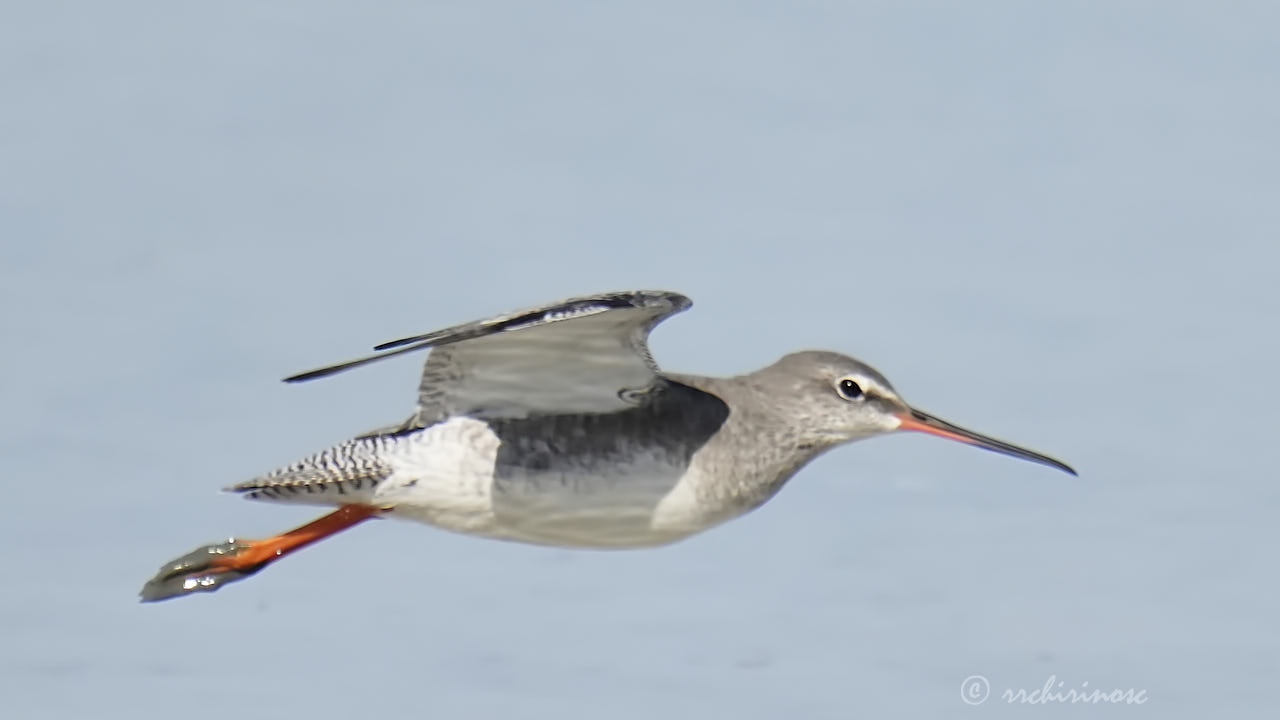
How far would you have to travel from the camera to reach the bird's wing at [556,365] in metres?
11.6

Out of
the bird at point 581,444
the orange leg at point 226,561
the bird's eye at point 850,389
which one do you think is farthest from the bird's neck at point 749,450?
the orange leg at point 226,561

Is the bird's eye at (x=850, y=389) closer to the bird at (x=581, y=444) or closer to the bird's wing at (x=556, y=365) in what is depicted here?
the bird at (x=581, y=444)

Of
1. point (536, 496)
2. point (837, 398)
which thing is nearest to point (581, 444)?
point (536, 496)

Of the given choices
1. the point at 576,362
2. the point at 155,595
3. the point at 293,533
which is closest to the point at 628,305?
the point at 576,362

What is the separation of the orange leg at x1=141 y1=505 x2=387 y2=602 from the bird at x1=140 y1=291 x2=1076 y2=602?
0.50m

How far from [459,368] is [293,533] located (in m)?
1.69

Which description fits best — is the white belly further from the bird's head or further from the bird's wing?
the bird's head

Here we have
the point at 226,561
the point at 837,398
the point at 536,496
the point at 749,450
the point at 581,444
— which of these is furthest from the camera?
the point at 226,561

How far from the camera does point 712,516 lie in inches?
485

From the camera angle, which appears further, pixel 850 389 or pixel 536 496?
pixel 850 389

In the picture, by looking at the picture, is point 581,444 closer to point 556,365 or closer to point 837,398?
point 556,365

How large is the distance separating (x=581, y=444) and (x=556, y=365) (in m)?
0.44

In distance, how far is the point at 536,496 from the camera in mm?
12195

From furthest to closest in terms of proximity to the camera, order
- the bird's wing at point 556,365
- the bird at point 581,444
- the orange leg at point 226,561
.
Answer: the orange leg at point 226,561 → the bird at point 581,444 → the bird's wing at point 556,365
